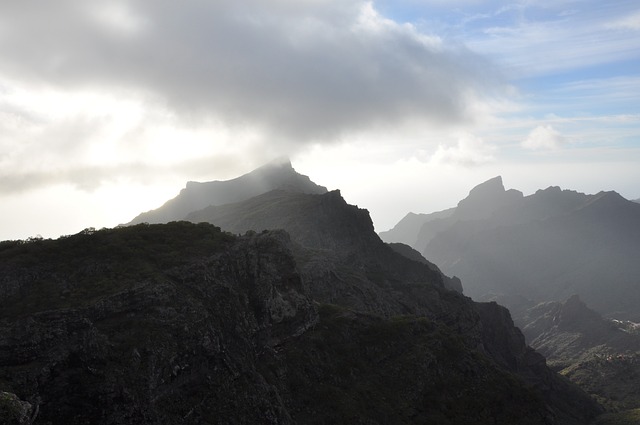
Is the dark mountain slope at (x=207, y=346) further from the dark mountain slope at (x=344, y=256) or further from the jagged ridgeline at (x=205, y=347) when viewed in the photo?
the dark mountain slope at (x=344, y=256)

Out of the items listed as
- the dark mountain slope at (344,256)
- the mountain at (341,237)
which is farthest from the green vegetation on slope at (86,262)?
the mountain at (341,237)

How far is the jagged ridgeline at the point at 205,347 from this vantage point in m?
40.7

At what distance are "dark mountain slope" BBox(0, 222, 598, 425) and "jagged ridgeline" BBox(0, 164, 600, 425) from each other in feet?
0.51

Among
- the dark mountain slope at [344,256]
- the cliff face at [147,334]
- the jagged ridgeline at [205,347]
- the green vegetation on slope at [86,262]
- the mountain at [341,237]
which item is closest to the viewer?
the cliff face at [147,334]

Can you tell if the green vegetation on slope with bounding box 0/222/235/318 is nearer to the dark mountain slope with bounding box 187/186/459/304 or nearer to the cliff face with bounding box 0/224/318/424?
the cliff face with bounding box 0/224/318/424

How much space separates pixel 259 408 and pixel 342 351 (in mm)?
21640

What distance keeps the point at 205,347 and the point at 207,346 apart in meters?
0.30

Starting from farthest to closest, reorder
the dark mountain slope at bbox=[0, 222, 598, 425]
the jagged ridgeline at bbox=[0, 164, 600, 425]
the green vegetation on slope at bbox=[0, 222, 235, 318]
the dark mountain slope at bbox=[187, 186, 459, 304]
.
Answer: the dark mountain slope at bbox=[187, 186, 459, 304] < the green vegetation on slope at bbox=[0, 222, 235, 318] < the dark mountain slope at bbox=[0, 222, 598, 425] < the jagged ridgeline at bbox=[0, 164, 600, 425]

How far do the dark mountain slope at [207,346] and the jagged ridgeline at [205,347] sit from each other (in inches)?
6.1

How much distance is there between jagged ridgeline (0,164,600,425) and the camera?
133ft

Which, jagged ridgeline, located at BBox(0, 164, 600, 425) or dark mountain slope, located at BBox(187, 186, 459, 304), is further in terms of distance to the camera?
dark mountain slope, located at BBox(187, 186, 459, 304)

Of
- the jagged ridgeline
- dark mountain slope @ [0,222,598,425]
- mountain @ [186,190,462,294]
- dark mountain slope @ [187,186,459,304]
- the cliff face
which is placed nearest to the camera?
the cliff face

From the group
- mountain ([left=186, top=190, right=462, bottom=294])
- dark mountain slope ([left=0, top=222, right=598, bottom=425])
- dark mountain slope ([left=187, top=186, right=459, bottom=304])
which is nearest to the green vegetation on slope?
dark mountain slope ([left=0, top=222, right=598, bottom=425])

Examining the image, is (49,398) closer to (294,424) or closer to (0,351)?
(0,351)
